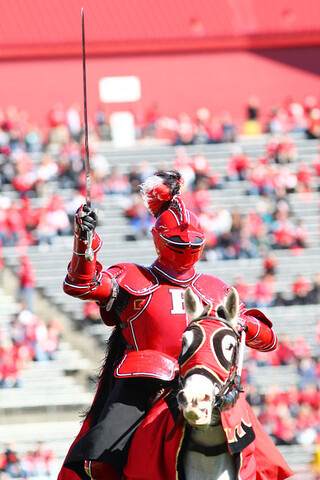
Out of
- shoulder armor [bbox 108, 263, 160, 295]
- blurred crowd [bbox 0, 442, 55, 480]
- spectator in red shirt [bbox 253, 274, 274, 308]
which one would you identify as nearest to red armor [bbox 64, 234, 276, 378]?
shoulder armor [bbox 108, 263, 160, 295]

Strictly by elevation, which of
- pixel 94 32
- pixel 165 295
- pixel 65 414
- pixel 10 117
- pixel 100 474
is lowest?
pixel 65 414

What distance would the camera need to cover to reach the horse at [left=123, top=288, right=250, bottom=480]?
4352 mm

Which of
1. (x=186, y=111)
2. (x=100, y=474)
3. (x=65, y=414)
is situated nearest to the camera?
(x=100, y=474)

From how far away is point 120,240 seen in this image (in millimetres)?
17250

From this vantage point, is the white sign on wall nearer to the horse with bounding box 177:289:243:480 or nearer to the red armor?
the red armor

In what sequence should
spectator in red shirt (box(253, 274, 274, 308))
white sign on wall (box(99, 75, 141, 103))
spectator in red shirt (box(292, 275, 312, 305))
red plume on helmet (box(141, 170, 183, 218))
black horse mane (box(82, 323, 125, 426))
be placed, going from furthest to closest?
1. white sign on wall (box(99, 75, 141, 103))
2. spectator in red shirt (box(292, 275, 312, 305))
3. spectator in red shirt (box(253, 274, 274, 308))
4. red plume on helmet (box(141, 170, 183, 218))
5. black horse mane (box(82, 323, 125, 426))

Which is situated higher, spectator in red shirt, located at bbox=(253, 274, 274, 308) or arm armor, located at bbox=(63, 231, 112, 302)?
arm armor, located at bbox=(63, 231, 112, 302)

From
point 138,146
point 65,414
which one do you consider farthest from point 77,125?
point 65,414

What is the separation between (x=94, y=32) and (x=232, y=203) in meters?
7.27

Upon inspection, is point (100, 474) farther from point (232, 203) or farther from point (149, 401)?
point (232, 203)

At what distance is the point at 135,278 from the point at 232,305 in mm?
822

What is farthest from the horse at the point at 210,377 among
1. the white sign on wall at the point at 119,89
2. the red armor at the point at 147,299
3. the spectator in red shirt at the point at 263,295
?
the white sign on wall at the point at 119,89

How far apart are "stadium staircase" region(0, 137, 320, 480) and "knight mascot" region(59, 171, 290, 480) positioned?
6900mm

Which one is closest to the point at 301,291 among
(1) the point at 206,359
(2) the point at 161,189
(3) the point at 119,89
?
(3) the point at 119,89
